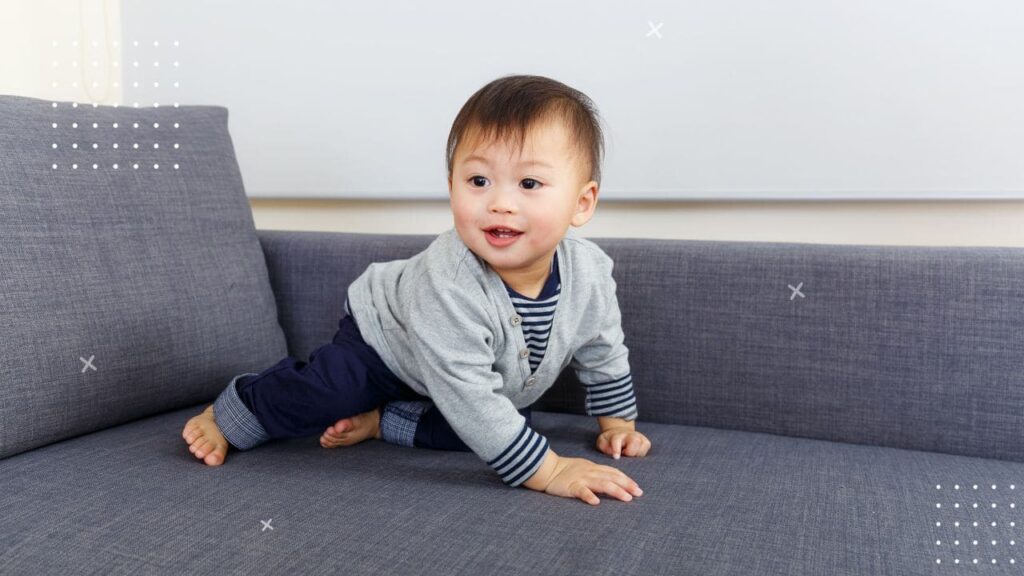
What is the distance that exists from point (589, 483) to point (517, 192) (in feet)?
1.15

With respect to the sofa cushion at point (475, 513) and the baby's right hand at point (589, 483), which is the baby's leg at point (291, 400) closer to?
the sofa cushion at point (475, 513)

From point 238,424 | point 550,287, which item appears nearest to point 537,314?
point 550,287

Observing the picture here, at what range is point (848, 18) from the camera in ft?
4.62

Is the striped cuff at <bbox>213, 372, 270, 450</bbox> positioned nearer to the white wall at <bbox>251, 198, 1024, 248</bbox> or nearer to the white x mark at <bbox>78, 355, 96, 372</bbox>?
the white x mark at <bbox>78, 355, 96, 372</bbox>

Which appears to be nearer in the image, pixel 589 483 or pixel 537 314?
Result: pixel 589 483

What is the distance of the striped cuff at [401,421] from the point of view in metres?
1.25

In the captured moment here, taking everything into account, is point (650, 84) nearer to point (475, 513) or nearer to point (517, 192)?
point (517, 192)

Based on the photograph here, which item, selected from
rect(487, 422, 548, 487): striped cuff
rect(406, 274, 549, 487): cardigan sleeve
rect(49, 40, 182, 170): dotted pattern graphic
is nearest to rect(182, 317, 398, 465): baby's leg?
rect(406, 274, 549, 487): cardigan sleeve

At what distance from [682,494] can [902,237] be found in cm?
67

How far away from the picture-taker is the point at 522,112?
1080mm

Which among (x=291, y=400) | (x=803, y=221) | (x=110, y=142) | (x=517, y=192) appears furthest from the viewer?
(x=803, y=221)

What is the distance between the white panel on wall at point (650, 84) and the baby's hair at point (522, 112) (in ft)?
1.40

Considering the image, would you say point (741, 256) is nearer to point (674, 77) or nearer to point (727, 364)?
point (727, 364)

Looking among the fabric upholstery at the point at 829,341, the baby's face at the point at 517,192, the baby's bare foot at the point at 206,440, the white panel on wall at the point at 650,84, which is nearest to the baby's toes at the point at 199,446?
the baby's bare foot at the point at 206,440
